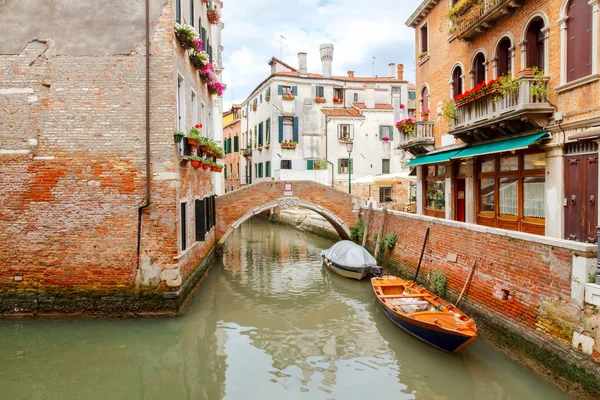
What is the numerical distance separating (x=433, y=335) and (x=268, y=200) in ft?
30.8

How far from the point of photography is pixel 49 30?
27.9 ft

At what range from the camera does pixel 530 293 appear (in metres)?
6.64

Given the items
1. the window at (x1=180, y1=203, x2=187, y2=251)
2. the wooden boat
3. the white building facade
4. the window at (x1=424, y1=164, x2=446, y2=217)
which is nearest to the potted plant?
the window at (x1=180, y1=203, x2=187, y2=251)

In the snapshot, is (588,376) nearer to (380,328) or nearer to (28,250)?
(380,328)

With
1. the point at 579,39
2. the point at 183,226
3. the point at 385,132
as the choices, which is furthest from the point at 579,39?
the point at 385,132

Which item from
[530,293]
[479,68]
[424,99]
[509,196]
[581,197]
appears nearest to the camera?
[530,293]

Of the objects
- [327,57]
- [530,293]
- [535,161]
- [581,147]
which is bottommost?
[530,293]

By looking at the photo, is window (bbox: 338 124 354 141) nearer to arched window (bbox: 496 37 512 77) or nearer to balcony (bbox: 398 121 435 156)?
balcony (bbox: 398 121 435 156)

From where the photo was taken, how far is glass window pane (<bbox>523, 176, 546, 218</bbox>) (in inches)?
359

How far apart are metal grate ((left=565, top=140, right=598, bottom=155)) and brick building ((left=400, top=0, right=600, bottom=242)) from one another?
0.02 meters

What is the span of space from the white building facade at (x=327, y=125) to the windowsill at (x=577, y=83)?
16468 mm

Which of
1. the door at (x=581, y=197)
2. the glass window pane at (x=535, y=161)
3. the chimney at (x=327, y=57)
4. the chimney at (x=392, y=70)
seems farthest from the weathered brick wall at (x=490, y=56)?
the chimney at (x=392, y=70)

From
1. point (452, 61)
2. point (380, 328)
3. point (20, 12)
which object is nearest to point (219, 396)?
point (380, 328)

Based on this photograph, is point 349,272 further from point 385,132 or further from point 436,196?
point 385,132
